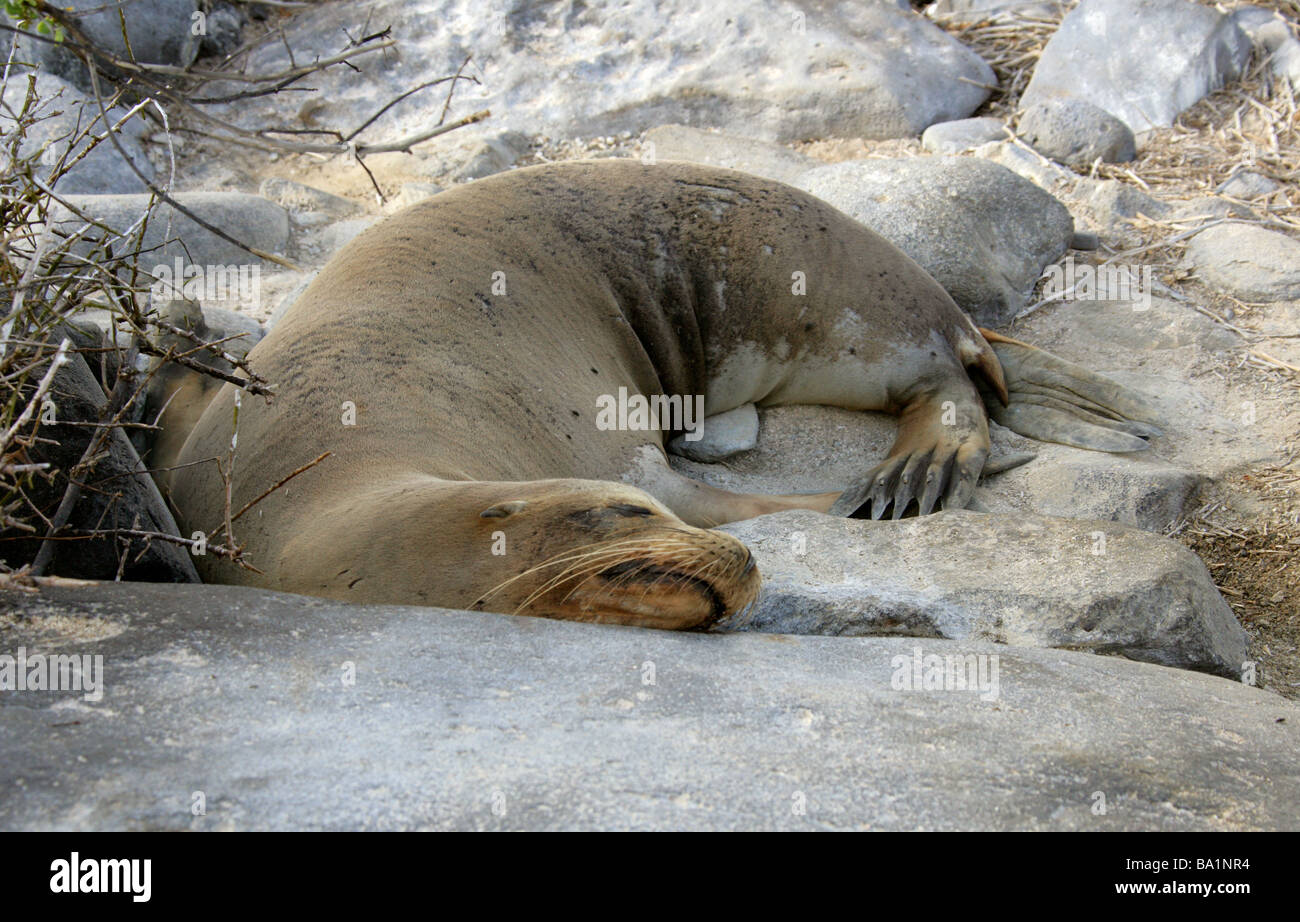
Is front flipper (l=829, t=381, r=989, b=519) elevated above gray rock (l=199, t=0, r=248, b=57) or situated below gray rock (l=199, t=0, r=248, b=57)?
below

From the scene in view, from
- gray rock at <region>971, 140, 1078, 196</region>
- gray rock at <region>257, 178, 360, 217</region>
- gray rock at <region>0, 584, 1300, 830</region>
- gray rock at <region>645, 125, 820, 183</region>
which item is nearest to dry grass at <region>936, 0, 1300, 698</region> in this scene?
gray rock at <region>971, 140, 1078, 196</region>

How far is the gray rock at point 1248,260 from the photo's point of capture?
518cm

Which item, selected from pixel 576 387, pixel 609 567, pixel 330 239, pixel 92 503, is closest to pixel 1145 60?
pixel 330 239

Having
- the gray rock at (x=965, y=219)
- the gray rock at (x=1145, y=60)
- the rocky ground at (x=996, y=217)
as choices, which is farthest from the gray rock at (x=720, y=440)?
the gray rock at (x=1145, y=60)

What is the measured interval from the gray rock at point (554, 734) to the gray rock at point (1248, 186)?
4.31 m

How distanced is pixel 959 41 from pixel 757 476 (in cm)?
454

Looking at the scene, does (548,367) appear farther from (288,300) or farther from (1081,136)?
(1081,136)

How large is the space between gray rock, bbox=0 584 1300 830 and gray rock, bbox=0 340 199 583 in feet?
1.89

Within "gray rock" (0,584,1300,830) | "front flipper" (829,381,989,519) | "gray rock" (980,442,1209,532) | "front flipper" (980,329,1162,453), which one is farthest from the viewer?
"front flipper" (980,329,1162,453)

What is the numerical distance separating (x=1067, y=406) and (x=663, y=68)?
3862 mm

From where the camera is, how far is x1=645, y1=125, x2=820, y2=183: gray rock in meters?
6.35

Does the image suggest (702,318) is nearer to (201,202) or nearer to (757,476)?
(757,476)

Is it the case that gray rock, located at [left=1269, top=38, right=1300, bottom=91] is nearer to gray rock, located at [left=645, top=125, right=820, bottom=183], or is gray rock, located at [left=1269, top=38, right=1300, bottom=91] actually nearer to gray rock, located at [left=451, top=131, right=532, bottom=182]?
gray rock, located at [left=645, top=125, right=820, bottom=183]

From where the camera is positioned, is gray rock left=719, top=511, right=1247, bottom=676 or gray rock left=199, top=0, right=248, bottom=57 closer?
gray rock left=719, top=511, right=1247, bottom=676
